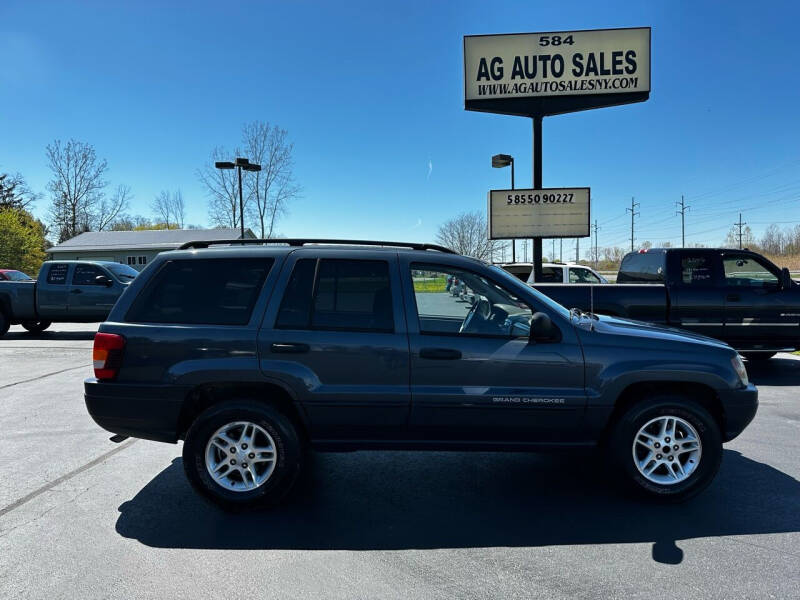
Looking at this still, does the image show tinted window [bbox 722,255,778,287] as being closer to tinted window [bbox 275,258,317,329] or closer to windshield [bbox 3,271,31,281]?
tinted window [bbox 275,258,317,329]

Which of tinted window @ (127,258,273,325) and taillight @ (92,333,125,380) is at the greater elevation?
tinted window @ (127,258,273,325)

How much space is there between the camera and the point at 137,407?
12.0ft

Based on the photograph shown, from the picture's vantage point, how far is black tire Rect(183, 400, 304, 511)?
11.8 ft

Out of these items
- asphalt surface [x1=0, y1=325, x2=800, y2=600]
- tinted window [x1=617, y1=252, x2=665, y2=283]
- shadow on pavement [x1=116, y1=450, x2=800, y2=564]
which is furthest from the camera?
tinted window [x1=617, y1=252, x2=665, y2=283]

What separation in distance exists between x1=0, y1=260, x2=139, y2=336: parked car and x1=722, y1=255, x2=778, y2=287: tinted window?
13.7 m

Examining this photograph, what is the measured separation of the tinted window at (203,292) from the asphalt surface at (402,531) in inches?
54.4

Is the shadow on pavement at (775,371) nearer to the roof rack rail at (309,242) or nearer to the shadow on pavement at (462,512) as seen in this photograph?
the shadow on pavement at (462,512)

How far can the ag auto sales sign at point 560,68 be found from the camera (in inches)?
488

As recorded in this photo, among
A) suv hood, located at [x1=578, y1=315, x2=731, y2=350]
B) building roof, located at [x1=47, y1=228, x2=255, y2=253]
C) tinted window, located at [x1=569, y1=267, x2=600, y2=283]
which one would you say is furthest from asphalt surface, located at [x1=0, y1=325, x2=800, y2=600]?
building roof, located at [x1=47, y1=228, x2=255, y2=253]

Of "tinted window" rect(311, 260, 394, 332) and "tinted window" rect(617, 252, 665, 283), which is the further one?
"tinted window" rect(617, 252, 665, 283)

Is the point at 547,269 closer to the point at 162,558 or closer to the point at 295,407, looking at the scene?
the point at 295,407

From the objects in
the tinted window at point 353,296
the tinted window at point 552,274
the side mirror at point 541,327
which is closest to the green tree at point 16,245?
the tinted window at point 552,274

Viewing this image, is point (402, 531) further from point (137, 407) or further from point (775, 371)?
point (775, 371)

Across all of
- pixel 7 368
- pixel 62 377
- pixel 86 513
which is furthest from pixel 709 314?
pixel 7 368
